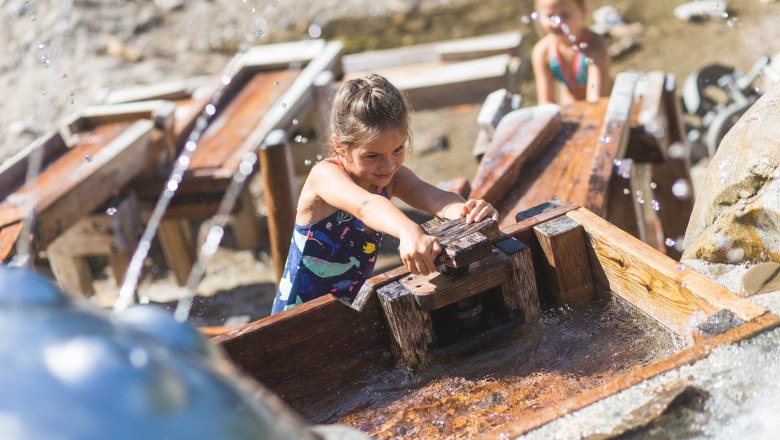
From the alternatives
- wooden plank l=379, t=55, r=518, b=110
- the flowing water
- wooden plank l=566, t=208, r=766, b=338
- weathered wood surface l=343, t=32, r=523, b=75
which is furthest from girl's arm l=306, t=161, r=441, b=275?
weathered wood surface l=343, t=32, r=523, b=75

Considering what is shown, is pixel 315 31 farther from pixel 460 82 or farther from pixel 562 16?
pixel 562 16

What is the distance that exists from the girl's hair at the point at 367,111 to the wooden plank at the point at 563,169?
28.9 inches

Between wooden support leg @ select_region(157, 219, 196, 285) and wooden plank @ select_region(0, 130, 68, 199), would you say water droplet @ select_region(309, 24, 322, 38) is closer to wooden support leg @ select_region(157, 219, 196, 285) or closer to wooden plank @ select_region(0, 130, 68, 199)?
wooden support leg @ select_region(157, 219, 196, 285)

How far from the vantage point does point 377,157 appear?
313 centimetres

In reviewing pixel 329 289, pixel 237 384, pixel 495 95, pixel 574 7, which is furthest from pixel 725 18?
pixel 237 384

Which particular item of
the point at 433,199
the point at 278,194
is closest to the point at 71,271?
the point at 278,194

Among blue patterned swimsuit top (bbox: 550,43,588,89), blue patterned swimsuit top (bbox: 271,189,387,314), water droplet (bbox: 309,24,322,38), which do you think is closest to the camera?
blue patterned swimsuit top (bbox: 271,189,387,314)

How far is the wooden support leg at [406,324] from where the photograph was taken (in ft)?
8.48

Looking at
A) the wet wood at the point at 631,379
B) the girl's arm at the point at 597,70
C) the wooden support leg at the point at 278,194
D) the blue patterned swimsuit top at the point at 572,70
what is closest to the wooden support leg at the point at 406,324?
the wet wood at the point at 631,379

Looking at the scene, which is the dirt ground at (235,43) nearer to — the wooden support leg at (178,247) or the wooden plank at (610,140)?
the wooden support leg at (178,247)

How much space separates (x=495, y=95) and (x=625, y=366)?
3.07 meters

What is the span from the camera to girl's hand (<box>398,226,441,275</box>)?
2555 millimetres

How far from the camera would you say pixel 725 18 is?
8766 mm

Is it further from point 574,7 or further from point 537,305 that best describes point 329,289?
point 574,7
